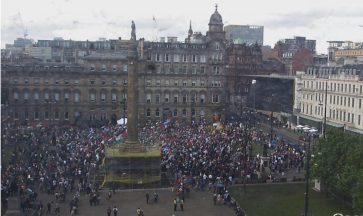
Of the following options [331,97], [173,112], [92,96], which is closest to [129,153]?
[331,97]

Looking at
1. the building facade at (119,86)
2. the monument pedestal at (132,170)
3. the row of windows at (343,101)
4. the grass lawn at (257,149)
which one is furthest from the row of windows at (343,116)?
the monument pedestal at (132,170)

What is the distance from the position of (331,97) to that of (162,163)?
39.2m

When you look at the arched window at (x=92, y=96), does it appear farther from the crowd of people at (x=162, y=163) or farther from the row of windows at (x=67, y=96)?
the crowd of people at (x=162, y=163)

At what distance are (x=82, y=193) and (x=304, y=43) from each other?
463ft

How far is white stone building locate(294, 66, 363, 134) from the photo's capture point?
74806 mm

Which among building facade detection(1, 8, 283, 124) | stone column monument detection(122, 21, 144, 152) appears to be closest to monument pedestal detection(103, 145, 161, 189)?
stone column monument detection(122, 21, 144, 152)

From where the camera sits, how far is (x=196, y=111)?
102 meters

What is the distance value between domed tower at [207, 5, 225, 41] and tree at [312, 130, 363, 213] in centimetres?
6328

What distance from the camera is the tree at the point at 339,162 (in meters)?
37.9

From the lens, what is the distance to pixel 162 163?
5406cm

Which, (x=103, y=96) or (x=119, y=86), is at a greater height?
(x=119, y=86)

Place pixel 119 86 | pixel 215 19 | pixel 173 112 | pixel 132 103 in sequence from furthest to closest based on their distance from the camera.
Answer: pixel 215 19, pixel 173 112, pixel 119 86, pixel 132 103

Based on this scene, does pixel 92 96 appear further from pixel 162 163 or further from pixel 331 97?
pixel 162 163

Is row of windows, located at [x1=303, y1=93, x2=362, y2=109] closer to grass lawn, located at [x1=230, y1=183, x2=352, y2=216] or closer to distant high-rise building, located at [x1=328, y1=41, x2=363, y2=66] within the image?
distant high-rise building, located at [x1=328, y1=41, x2=363, y2=66]
